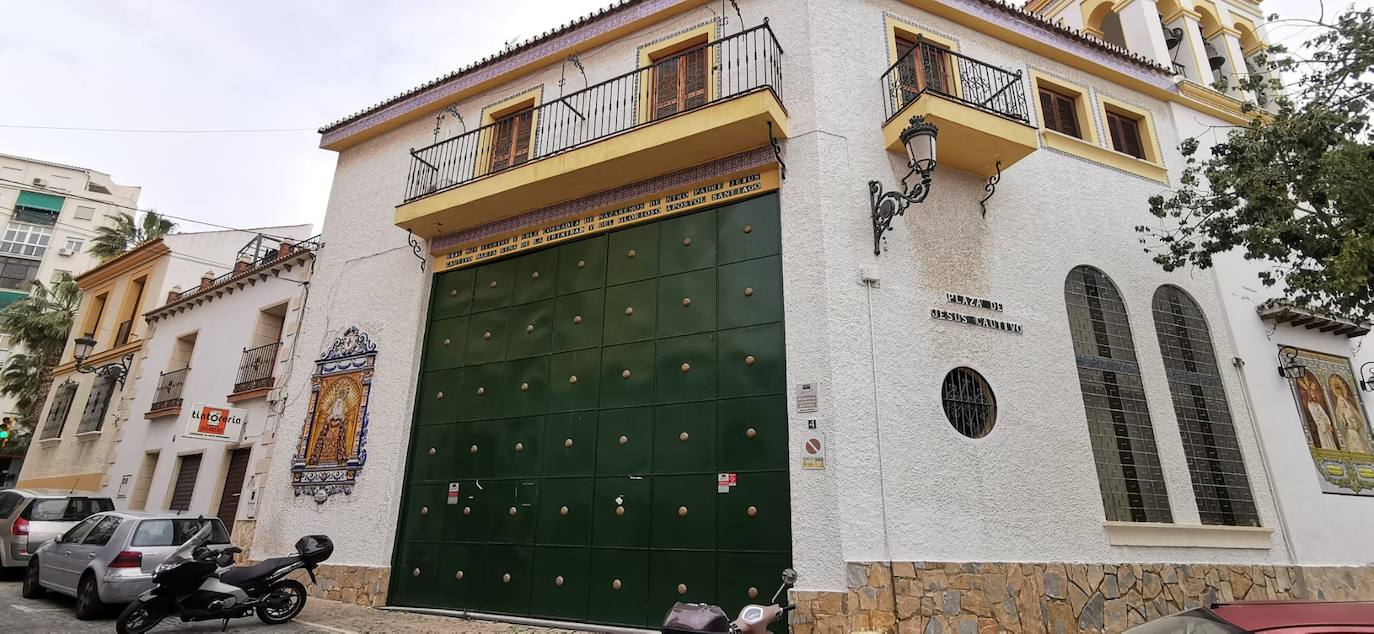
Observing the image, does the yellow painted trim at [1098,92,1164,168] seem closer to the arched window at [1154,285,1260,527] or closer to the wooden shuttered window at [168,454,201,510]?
the arched window at [1154,285,1260,527]

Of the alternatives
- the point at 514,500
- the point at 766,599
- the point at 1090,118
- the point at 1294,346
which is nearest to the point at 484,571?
the point at 514,500

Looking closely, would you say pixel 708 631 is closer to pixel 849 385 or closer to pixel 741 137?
pixel 849 385

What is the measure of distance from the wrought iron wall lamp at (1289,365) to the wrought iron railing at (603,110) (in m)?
7.95

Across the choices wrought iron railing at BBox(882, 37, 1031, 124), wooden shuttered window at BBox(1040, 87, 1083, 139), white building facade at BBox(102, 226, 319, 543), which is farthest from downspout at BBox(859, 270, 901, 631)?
white building facade at BBox(102, 226, 319, 543)

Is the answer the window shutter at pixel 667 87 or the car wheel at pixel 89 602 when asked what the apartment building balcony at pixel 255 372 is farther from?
the window shutter at pixel 667 87

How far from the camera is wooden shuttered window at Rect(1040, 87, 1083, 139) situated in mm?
9922

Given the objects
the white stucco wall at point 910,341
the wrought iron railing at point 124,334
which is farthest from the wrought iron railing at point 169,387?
the white stucco wall at point 910,341

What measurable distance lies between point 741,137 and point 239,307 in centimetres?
1184

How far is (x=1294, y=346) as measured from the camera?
971cm

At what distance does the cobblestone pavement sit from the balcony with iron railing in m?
5.80

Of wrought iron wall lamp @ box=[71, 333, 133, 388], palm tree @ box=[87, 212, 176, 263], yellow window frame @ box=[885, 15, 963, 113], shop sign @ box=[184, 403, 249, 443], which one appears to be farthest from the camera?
palm tree @ box=[87, 212, 176, 263]

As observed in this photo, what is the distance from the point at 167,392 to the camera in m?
14.8

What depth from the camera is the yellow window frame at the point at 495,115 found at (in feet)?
34.8

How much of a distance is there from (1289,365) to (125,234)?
32536mm
